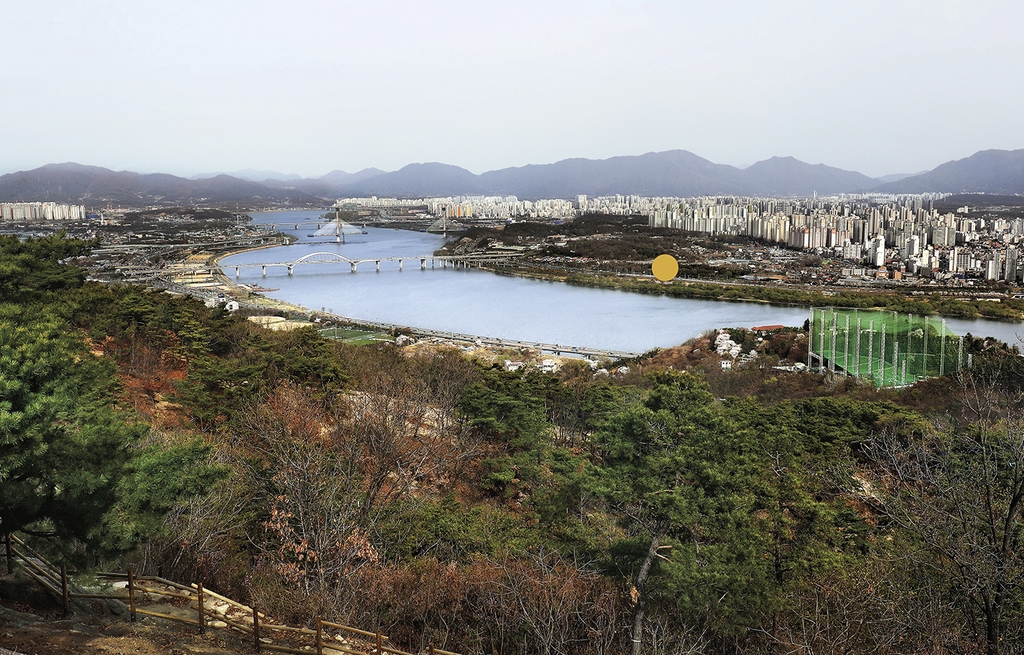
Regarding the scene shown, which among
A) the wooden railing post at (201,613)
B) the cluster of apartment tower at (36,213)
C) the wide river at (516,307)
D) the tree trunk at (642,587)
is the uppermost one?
the cluster of apartment tower at (36,213)

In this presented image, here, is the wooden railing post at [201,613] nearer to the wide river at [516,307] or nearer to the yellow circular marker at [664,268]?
the wide river at [516,307]

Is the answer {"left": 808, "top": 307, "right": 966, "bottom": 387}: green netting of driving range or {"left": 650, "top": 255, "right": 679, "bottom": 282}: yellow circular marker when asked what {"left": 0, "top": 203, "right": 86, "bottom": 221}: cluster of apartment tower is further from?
{"left": 808, "top": 307, "right": 966, "bottom": 387}: green netting of driving range

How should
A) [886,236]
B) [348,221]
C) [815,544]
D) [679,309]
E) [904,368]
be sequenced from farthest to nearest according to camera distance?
[348,221] < [886,236] < [679,309] < [904,368] < [815,544]

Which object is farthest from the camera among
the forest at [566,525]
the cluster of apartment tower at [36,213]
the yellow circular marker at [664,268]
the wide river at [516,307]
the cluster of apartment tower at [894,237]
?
the cluster of apartment tower at [36,213]

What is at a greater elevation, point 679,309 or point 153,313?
point 153,313

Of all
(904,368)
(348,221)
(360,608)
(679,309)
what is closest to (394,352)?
(904,368)

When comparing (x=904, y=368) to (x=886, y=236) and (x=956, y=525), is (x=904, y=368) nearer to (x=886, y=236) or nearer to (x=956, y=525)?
(x=956, y=525)

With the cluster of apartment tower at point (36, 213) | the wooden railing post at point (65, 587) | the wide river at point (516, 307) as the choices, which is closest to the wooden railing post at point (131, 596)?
the wooden railing post at point (65, 587)
